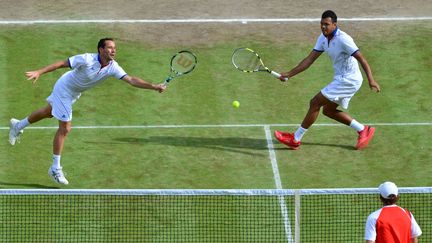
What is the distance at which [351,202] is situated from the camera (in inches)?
650

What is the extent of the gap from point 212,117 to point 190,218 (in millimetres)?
3636

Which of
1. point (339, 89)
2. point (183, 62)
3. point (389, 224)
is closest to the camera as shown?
point (389, 224)

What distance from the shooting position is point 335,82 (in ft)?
58.7

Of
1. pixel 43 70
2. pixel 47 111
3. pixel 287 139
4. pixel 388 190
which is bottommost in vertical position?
pixel 287 139

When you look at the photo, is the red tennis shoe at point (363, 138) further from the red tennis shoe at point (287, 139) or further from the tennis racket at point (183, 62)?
the tennis racket at point (183, 62)

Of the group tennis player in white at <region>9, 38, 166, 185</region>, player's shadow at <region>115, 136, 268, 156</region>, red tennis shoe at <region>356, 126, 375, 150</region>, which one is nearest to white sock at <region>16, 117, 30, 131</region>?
tennis player in white at <region>9, 38, 166, 185</region>

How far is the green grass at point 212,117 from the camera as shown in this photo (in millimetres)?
17484

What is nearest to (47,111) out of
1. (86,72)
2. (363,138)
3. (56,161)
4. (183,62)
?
(56,161)

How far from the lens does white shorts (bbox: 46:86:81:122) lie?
1686 centimetres

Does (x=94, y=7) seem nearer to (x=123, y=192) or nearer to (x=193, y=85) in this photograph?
(x=193, y=85)

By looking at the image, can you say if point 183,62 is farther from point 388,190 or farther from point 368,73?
point 388,190

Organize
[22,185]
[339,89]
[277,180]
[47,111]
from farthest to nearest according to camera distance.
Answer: [339,89]
[277,180]
[47,111]
[22,185]

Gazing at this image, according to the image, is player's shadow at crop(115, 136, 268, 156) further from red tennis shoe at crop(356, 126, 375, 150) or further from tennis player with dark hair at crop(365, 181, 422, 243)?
tennis player with dark hair at crop(365, 181, 422, 243)

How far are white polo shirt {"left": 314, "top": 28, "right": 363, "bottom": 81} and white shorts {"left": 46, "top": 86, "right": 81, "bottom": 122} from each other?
12.5 feet
